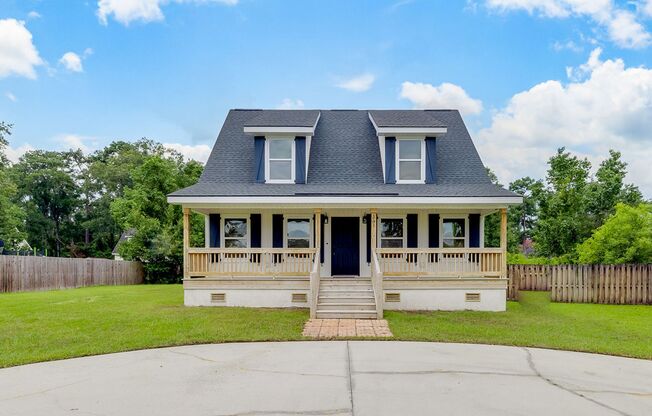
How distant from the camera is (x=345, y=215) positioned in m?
14.1

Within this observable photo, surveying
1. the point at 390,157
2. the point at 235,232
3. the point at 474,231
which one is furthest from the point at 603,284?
the point at 235,232

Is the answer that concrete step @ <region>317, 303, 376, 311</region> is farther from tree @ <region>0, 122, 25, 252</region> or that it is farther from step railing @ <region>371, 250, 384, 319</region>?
tree @ <region>0, 122, 25, 252</region>

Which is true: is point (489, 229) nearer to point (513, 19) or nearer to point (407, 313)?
point (513, 19)

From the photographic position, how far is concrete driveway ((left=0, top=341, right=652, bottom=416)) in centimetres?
468

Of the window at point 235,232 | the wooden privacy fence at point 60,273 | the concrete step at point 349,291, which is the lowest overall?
the wooden privacy fence at point 60,273

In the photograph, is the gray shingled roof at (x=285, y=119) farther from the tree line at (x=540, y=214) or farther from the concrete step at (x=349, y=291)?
the tree line at (x=540, y=214)

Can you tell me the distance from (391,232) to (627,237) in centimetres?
834

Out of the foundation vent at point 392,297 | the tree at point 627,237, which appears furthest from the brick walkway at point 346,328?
the tree at point 627,237

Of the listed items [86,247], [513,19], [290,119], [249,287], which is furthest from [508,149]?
[86,247]

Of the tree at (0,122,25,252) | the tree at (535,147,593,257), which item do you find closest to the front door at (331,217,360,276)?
the tree at (535,147,593,257)

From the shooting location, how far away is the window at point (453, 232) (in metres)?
14.1

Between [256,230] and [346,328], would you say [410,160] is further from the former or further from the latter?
[346,328]

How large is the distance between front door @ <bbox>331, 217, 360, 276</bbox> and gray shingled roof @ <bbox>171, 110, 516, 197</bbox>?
4.10 feet

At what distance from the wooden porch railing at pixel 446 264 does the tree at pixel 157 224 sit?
15428 mm
